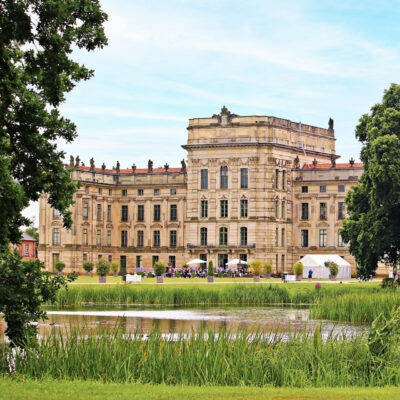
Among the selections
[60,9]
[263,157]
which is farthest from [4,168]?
[263,157]

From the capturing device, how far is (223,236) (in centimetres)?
9169

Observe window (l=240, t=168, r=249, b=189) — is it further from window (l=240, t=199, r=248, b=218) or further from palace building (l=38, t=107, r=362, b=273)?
window (l=240, t=199, r=248, b=218)

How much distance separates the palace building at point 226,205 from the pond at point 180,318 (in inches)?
1783

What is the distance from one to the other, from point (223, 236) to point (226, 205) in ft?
9.63

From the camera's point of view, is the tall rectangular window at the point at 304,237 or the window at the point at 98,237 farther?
the window at the point at 98,237

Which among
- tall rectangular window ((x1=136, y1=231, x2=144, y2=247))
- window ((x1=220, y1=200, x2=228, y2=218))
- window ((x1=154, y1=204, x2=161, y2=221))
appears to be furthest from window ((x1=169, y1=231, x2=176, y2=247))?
window ((x1=220, y1=200, x2=228, y2=218))

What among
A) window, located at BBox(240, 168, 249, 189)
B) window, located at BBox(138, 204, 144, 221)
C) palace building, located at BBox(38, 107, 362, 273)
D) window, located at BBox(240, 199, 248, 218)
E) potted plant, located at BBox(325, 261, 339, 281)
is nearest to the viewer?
potted plant, located at BBox(325, 261, 339, 281)

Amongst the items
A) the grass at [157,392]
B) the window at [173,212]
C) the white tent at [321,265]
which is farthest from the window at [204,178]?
the grass at [157,392]

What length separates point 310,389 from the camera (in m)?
17.4

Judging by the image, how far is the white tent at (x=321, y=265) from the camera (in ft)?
257

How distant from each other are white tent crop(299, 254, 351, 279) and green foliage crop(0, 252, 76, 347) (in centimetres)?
5826

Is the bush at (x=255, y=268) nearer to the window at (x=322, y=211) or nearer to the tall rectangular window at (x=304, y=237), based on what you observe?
the tall rectangular window at (x=304, y=237)

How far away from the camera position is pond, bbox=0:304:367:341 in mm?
32000

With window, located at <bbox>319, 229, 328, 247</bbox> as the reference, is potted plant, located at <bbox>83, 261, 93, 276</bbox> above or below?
below
